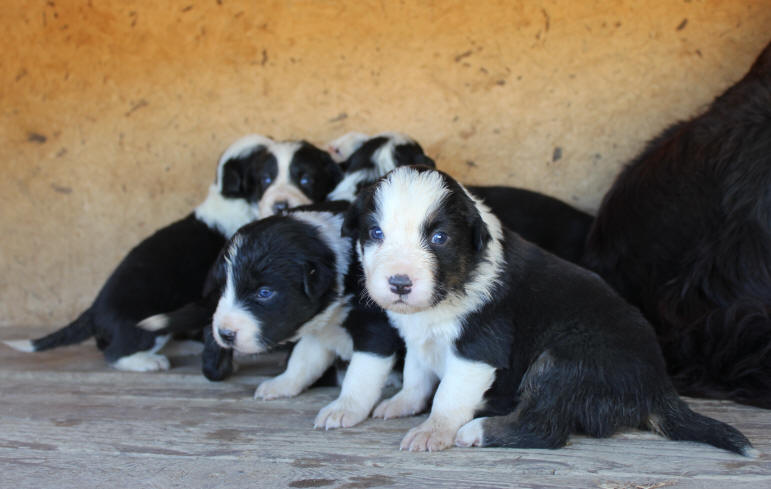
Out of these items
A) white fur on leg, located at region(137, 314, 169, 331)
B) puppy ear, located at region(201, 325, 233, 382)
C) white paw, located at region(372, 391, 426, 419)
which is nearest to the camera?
white paw, located at region(372, 391, 426, 419)

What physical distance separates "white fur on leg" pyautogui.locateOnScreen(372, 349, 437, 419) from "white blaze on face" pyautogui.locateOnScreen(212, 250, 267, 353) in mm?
469

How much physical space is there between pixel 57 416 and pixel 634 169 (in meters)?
2.46

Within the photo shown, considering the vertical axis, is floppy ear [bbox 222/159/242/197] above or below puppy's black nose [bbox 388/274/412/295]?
above

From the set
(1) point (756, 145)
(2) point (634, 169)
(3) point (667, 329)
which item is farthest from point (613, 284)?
(1) point (756, 145)

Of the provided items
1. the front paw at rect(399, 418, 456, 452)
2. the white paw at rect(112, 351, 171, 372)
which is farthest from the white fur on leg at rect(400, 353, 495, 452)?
the white paw at rect(112, 351, 171, 372)

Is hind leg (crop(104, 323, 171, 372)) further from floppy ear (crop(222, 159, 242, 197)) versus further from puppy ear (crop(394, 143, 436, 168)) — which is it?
puppy ear (crop(394, 143, 436, 168))

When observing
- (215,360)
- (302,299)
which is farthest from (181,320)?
(302,299)

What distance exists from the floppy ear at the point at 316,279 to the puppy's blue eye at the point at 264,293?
115mm

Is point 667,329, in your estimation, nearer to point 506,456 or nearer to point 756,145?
point 756,145

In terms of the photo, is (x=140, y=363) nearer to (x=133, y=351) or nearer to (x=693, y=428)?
(x=133, y=351)

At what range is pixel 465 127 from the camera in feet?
13.6

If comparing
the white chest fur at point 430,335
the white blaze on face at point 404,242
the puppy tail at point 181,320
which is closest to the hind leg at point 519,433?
the white chest fur at point 430,335

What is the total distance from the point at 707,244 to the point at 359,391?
56.4 inches

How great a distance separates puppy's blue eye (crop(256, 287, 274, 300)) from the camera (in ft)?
8.59
